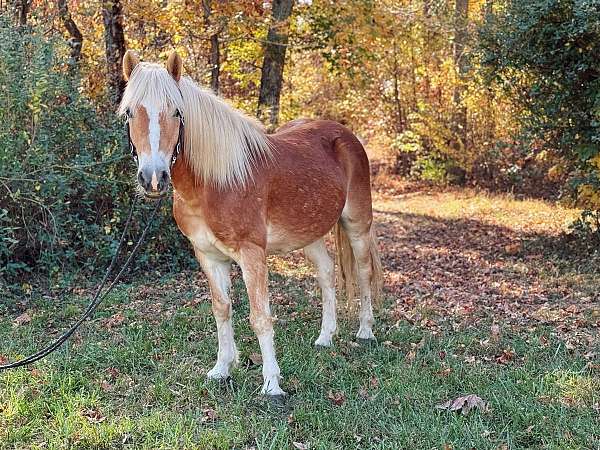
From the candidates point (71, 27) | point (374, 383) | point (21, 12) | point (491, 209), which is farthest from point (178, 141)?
point (491, 209)

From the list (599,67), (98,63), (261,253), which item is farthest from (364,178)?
(98,63)

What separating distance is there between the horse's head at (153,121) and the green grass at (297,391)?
1.39 meters

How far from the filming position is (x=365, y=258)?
5676 mm

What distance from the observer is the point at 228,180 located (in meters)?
4.20

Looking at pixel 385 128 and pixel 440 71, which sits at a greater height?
pixel 440 71

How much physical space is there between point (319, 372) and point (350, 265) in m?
1.40

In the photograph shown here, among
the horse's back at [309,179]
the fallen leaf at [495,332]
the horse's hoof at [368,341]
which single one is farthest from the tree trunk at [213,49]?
the fallen leaf at [495,332]

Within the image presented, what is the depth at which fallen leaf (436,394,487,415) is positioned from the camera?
13.0 feet

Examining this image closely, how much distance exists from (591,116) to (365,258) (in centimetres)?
424

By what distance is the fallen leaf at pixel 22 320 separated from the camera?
5766 mm

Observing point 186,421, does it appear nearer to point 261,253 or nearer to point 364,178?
point 261,253

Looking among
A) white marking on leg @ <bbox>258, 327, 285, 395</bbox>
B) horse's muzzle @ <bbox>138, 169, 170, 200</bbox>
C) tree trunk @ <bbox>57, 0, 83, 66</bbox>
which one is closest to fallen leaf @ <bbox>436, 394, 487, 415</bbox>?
white marking on leg @ <bbox>258, 327, 285, 395</bbox>

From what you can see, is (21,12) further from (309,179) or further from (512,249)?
(512,249)

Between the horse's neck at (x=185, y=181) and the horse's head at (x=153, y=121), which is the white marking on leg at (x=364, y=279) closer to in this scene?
the horse's neck at (x=185, y=181)
